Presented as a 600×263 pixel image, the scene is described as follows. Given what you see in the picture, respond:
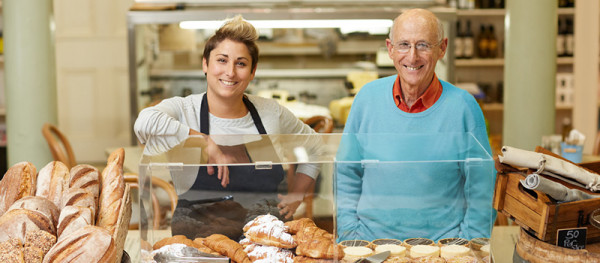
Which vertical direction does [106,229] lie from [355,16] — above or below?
below

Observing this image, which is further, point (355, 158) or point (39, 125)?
point (39, 125)

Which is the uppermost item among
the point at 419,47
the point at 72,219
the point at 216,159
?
the point at 419,47

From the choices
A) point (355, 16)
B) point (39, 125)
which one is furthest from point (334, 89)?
point (39, 125)

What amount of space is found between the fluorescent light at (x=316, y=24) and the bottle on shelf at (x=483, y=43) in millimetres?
2230

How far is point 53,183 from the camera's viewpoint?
1514mm

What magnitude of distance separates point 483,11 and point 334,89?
2.26 metres

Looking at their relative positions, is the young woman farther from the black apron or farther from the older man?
the older man

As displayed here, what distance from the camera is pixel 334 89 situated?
3.83m

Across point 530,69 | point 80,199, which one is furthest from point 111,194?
point 530,69

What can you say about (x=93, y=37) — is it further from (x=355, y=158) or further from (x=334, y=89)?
(x=355, y=158)

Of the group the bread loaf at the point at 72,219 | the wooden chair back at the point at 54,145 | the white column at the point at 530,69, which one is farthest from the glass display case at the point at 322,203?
the white column at the point at 530,69

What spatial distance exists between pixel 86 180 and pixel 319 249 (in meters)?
0.59

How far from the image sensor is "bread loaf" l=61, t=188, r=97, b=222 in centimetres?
139

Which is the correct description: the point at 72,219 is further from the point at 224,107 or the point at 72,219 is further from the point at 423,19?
the point at 423,19
